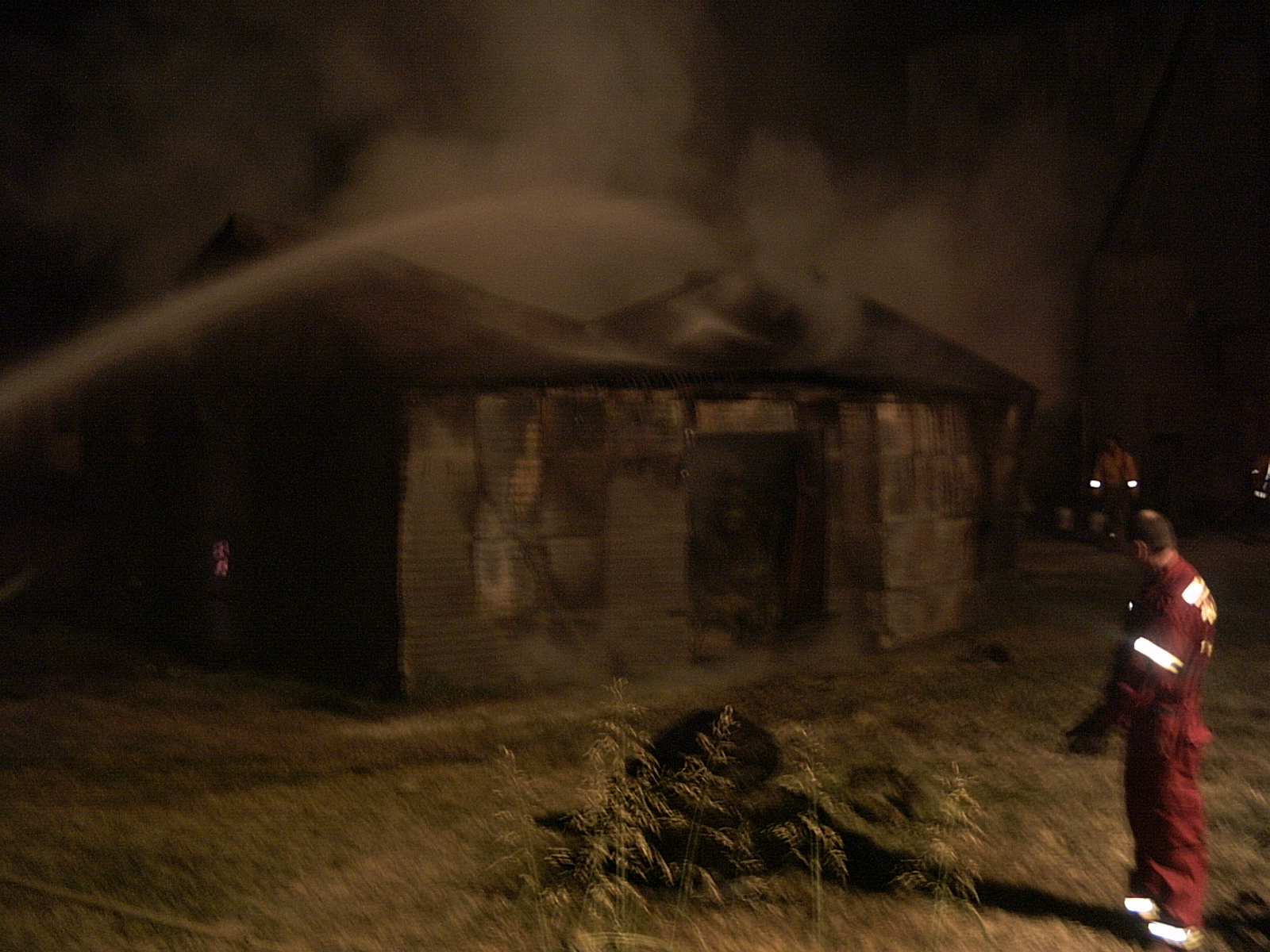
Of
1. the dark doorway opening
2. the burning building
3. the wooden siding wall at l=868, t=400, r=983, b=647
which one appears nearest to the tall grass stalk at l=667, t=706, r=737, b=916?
the burning building

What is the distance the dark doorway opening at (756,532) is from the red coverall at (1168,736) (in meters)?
4.60

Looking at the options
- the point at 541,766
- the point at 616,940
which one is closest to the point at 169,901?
the point at 616,940

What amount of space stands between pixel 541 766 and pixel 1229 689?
18.0 feet

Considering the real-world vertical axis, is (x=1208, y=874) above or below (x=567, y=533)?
below

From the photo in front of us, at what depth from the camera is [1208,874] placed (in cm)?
504

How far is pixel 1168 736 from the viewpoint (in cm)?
422

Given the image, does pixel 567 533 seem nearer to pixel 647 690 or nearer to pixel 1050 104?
pixel 647 690

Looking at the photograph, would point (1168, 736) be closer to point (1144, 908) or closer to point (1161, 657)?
point (1161, 657)

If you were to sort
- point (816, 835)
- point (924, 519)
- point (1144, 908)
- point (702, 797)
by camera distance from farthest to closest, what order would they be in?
point (924, 519)
point (702, 797)
point (816, 835)
point (1144, 908)

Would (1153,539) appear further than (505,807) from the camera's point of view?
No

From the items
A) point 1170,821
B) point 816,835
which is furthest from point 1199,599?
point 816,835

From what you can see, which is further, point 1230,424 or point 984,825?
point 1230,424

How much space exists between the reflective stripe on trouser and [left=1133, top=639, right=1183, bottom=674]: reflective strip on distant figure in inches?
7.4

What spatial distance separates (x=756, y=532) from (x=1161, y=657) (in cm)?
555
